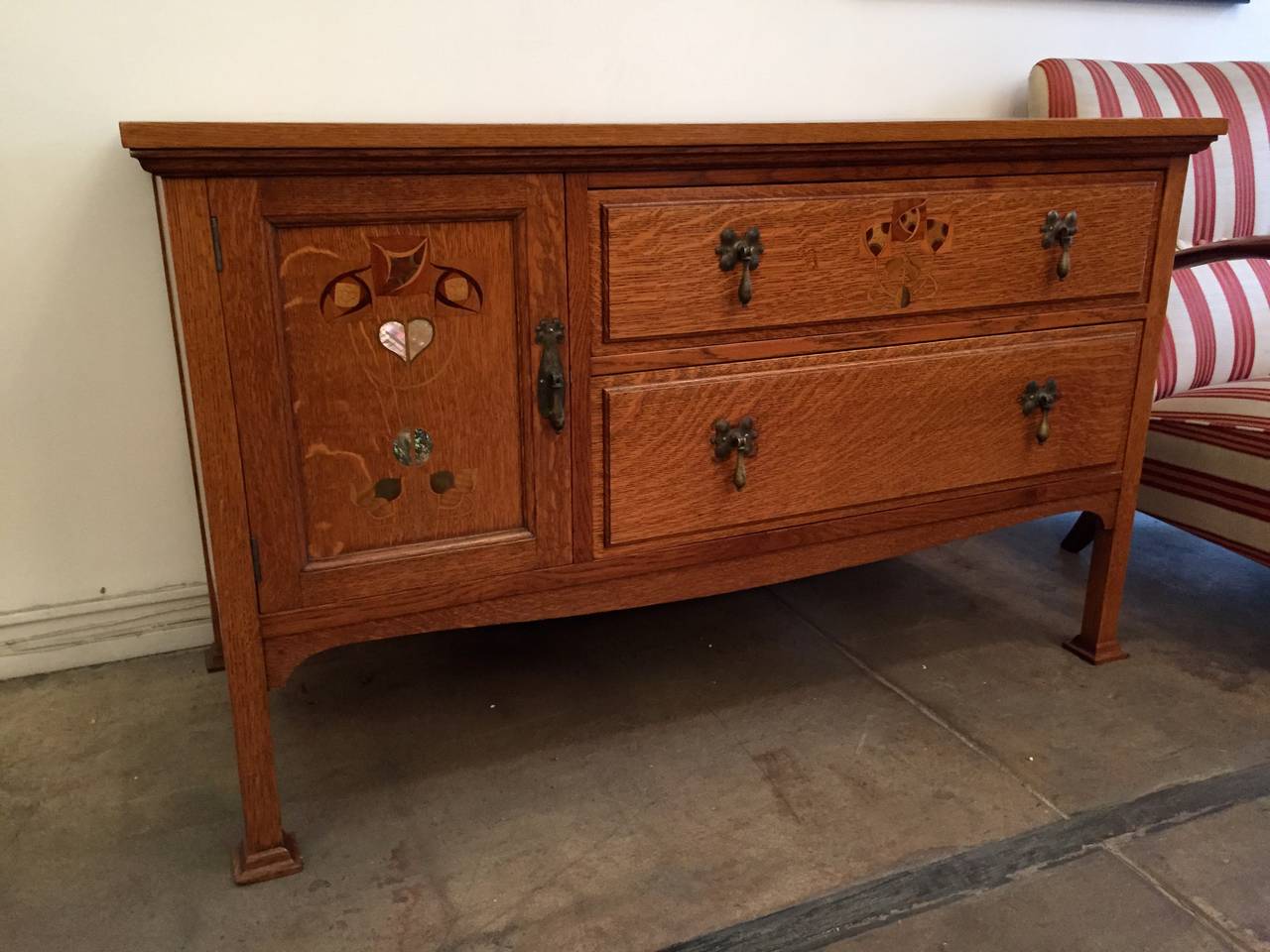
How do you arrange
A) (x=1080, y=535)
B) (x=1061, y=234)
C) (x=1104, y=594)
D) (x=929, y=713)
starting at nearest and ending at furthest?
1. (x=1061, y=234)
2. (x=929, y=713)
3. (x=1104, y=594)
4. (x=1080, y=535)

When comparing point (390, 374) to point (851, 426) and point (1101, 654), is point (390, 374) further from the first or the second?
point (1101, 654)

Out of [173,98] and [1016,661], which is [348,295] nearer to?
[173,98]

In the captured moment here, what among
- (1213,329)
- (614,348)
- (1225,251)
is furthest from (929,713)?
(1213,329)

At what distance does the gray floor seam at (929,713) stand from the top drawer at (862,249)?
590 mm

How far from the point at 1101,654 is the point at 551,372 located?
1.07m

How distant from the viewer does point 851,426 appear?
4.39 ft

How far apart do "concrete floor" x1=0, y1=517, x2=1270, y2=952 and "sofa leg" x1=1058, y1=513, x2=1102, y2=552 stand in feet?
0.81

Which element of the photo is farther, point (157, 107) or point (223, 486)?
point (157, 107)

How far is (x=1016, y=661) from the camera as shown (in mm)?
1665

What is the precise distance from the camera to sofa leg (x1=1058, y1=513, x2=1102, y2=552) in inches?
81.6

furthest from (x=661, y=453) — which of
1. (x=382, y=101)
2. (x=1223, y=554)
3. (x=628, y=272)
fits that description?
(x=1223, y=554)

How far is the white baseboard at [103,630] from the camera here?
5.29 ft

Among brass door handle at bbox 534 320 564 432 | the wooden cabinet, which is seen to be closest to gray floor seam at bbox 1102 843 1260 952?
the wooden cabinet

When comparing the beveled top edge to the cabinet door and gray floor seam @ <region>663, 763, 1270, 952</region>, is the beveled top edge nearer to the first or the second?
the cabinet door
